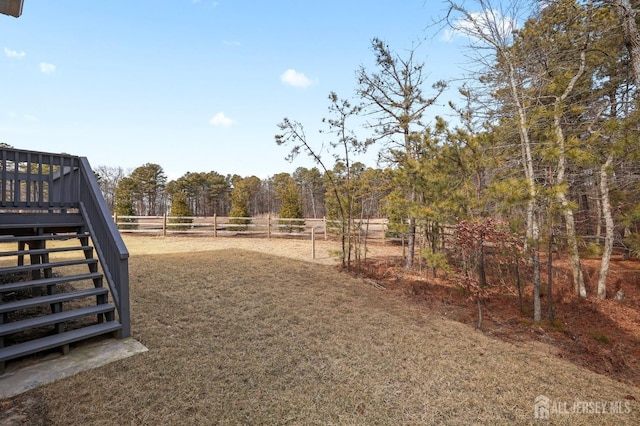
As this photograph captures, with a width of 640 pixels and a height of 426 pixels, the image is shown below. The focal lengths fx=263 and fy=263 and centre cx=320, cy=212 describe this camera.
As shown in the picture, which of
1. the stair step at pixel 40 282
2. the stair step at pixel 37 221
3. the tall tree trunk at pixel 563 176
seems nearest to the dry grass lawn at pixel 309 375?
the stair step at pixel 40 282

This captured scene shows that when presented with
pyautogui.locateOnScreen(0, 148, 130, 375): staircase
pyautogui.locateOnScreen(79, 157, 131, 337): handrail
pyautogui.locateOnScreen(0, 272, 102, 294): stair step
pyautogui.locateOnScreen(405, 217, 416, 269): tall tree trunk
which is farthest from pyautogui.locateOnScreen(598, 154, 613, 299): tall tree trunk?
pyautogui.locateOnScreen(0, 272, 102, 294): stair step

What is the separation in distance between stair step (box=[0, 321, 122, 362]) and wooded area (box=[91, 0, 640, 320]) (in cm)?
471

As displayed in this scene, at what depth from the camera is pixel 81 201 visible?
373 centimetres

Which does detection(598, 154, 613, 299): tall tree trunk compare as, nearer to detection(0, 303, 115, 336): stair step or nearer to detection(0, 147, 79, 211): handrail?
detection(0, 303, 115, 336): stair step

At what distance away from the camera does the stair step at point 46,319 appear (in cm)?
237

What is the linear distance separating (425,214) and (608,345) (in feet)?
10.2

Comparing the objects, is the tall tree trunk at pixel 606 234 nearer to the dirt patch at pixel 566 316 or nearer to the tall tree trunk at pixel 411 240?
the dirt patch at pixel 566 316

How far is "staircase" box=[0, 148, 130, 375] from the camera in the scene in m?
2.57

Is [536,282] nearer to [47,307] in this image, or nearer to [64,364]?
[64,364]

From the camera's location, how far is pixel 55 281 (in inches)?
114

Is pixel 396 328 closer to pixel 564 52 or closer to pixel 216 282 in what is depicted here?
pixel 216 282
